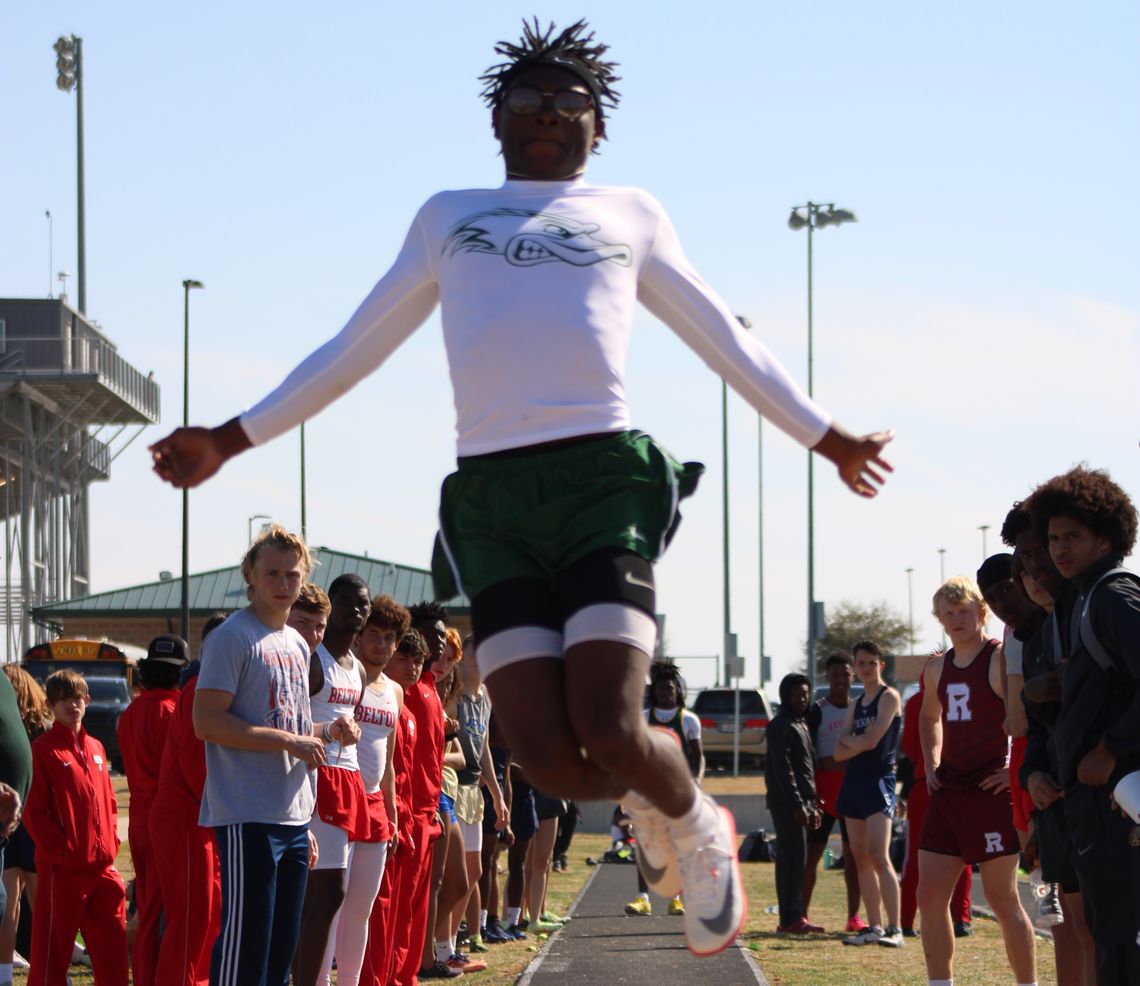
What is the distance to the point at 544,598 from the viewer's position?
4746 millimetres

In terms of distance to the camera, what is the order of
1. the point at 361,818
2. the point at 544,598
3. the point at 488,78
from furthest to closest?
1. the point at 361,818
2. the point at 488,78
3. the point at 544,598

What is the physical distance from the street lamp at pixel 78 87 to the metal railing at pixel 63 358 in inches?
96.1

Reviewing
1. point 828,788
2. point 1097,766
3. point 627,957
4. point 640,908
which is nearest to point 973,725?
point 627,957

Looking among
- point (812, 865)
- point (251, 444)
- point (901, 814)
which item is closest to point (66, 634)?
point (901, 814)

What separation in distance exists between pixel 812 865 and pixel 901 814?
7.29 meters

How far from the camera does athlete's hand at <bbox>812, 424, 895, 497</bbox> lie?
4828 mm

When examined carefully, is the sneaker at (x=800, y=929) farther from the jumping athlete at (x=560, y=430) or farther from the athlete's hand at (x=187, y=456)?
the athlete's hand at (x=187, y=456)

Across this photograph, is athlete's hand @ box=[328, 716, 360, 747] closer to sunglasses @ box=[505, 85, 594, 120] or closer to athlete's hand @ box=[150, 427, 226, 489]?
athlete's hand @ box=[150, 427, 226, 489]

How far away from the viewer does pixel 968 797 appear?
883cm

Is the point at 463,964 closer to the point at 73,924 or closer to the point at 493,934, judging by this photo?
the point at 493,934

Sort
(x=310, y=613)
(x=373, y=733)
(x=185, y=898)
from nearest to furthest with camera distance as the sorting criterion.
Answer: (x=185, y=898), (x=310, y=613), (x=373, y=733)

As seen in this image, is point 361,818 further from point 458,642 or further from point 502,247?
point 502,247

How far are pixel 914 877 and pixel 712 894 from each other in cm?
777

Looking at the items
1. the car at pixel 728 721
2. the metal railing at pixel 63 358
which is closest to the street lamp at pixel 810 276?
the car at pixel 728 721
